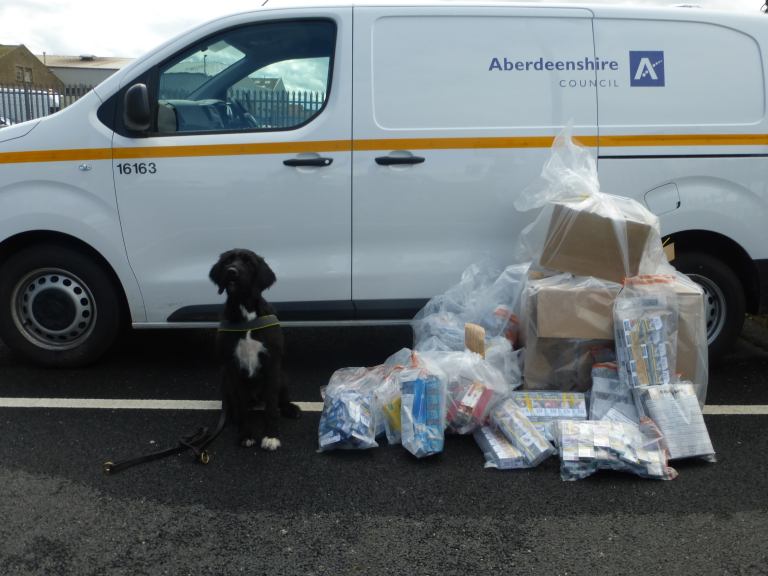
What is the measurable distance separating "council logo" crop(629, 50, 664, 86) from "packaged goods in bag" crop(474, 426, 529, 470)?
218 centimetres

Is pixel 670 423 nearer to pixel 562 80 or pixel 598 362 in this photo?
pixel 598 362

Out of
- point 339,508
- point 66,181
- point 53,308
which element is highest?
point 66,181

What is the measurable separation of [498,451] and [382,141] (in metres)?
1.84

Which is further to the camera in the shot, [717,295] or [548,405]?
[717,295]

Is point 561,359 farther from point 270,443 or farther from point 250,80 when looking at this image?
point 250,80

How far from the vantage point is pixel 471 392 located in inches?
123

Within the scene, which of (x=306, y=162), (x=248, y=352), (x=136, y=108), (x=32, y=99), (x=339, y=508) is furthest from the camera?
(x=32, y=99)

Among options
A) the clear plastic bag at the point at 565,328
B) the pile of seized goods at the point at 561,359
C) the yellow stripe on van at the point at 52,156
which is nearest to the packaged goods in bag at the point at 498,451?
the pile of seized goods at the point at 561,359

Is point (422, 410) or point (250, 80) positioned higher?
point (250, 80)

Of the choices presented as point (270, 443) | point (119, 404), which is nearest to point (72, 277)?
point (119, 404)

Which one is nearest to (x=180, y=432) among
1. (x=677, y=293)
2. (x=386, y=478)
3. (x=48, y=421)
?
(x=48, y=421)

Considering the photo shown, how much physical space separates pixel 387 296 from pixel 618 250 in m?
1.33

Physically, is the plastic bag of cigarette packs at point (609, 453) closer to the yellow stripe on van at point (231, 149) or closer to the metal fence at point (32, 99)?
the yellow stripe on van at point (231, 149)

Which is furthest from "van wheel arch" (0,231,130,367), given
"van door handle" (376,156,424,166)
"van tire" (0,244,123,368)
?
"van door handle" (376,156,424,166)
